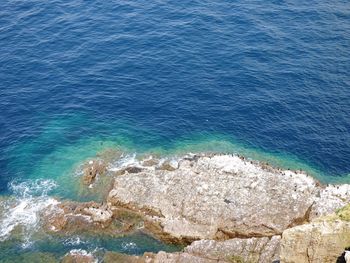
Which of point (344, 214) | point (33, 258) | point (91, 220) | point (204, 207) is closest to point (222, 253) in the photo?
point (204, 207)

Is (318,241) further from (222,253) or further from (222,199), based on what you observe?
(222,199)

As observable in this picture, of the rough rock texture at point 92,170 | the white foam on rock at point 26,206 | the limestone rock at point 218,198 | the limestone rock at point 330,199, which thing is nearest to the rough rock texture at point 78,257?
the white foam on rock at point 26,206

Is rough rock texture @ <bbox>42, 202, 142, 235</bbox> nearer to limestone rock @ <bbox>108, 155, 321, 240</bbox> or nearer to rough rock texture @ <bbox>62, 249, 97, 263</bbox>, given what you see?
limestone rock @ <bbox>108, 155, 321, 240</bbox>

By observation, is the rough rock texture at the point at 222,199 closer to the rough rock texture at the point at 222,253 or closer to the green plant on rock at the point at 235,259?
the rough rock texture at the point at 222,253

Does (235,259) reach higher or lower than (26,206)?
higher

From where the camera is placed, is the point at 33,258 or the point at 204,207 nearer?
the point at 33,258

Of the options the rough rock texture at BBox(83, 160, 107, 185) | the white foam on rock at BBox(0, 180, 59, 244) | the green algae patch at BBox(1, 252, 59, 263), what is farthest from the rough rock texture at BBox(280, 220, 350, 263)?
the rough rock texture at BBox(83, 160, 107, 185)
